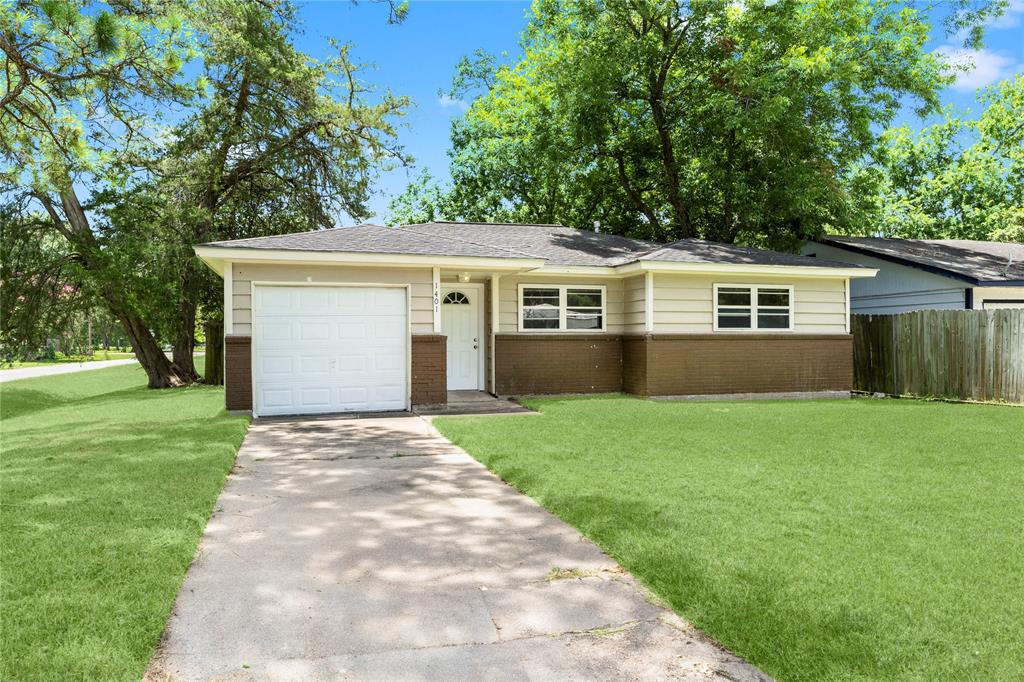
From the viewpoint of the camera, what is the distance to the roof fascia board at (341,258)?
1069 cm

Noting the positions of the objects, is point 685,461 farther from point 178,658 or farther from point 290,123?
point 290,123

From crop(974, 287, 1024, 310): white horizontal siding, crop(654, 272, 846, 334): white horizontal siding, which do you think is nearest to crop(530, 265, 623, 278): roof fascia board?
crop(654, 272, 846, 334): white horizontal siding

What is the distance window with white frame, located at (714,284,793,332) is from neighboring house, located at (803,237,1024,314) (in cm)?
356

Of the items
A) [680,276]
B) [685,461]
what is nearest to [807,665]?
[685,461]

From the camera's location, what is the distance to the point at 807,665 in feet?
8.92

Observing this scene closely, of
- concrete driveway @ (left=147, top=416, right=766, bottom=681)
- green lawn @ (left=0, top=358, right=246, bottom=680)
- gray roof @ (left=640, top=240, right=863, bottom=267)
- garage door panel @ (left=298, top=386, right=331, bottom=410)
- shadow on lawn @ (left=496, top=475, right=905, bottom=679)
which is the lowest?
concrete driveway @ (left=147, top=416, right=766, bottom=681)

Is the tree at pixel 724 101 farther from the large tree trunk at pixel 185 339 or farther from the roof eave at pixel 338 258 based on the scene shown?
the large tree trunk at pixel 185 339

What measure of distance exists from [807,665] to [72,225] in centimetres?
1994

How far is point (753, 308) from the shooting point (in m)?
14.4

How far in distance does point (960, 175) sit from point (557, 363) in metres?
26.1

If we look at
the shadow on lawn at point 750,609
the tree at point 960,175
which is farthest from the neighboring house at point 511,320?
the tree at point 960,175

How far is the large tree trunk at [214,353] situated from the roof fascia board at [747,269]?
1152cm

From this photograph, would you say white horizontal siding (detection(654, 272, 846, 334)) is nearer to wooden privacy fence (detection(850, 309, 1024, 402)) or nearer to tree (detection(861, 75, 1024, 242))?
wooden privacy fence (detection(850, 309, 1024, 402))

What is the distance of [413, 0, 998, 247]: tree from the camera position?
58.7 feet
